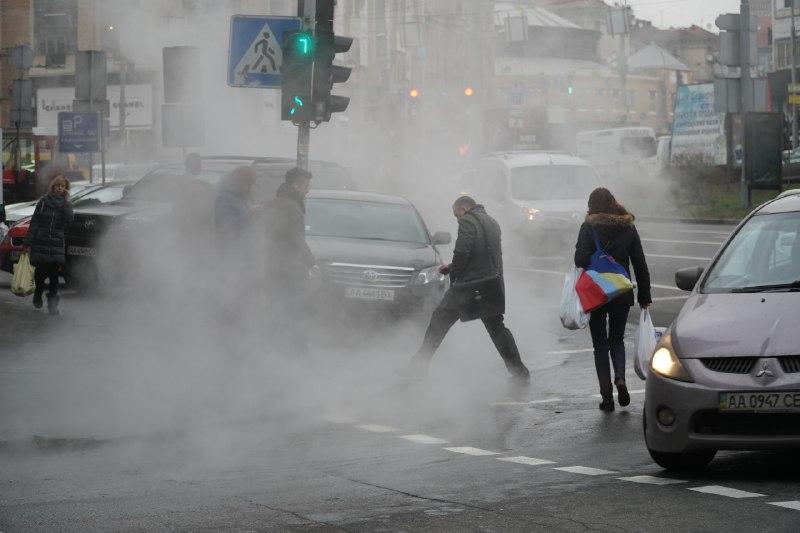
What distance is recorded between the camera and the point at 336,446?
9391mm

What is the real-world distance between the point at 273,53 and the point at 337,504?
9.71 metres

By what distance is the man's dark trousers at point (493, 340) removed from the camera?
12.9m

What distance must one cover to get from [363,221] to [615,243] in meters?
6.16

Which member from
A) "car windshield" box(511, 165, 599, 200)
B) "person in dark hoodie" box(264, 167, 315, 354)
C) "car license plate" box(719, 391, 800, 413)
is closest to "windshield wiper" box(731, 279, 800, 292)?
"car license plate" box(719, 391, 800, 413)

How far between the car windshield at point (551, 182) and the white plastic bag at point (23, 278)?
414 inches

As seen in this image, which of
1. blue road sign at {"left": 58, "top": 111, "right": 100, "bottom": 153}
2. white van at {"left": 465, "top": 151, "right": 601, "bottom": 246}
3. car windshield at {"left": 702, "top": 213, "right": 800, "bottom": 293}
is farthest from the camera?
blue road sign at {"left": 58, "top": 111, "right": 100, "bottom": 153}

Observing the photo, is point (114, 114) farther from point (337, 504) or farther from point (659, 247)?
point (337, 504)

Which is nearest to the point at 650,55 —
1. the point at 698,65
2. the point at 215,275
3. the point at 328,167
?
the point at 698,65

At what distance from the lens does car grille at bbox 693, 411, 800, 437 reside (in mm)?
7672

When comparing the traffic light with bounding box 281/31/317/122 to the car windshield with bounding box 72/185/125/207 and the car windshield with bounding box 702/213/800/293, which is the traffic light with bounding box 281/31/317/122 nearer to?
the car windshield with bounding box 702/213/800/293

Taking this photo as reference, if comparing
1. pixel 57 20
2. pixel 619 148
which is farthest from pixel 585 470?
pixel 619 148

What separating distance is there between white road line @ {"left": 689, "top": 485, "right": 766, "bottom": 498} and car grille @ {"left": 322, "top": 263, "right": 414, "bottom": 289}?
7961 mm

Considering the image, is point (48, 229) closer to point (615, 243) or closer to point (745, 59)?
point (615, 243)

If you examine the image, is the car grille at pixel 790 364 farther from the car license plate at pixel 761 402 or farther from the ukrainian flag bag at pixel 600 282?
the ukrainian flag bag at pixel 600 282
